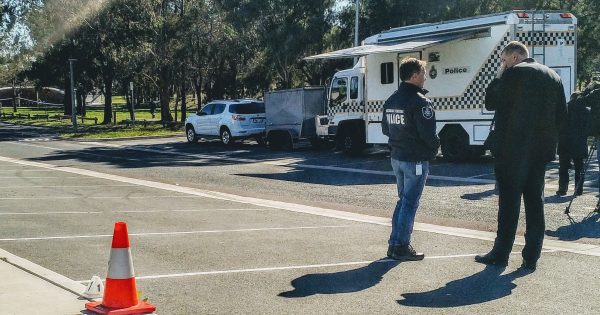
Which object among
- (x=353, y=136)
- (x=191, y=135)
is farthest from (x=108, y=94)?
(x=353, y=136)

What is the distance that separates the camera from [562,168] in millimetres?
12711

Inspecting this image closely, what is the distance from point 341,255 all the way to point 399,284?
140 cm

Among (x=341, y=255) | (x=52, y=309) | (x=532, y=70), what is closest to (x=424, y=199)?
(x=341, y=255)

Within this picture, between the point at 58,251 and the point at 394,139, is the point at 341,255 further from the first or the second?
the point at 58,251

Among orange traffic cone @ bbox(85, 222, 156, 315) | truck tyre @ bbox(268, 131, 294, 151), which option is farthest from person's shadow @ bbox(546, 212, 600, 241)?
truck tyre @ bbox(268, 131, 294, 151)

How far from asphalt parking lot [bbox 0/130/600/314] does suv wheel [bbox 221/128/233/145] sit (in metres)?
11.7

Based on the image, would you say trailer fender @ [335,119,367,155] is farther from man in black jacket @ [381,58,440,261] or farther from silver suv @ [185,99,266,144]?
man in black jacket @ [381,58,440,261]

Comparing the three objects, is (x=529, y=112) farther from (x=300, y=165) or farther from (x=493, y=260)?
(x=300, y=165)

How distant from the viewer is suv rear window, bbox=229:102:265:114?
28.9m

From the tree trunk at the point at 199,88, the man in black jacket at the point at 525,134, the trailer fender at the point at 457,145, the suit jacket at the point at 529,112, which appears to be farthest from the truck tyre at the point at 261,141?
the suit jacket at the point at 529,112

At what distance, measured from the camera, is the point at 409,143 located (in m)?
7.43

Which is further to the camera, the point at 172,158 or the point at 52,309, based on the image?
→ the point at 172,158

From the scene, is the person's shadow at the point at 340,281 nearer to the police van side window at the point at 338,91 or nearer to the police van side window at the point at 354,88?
the police van side window at the point at 354,88

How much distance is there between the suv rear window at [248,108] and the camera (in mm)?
28906
